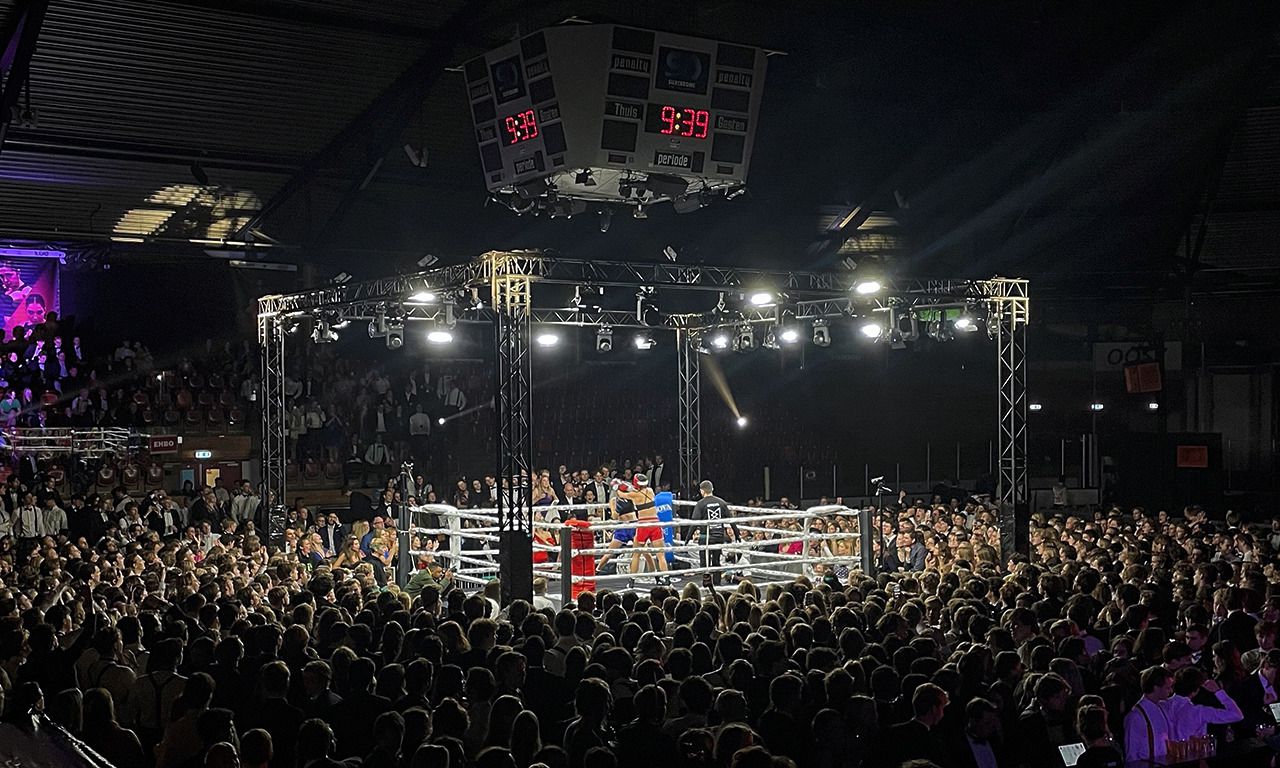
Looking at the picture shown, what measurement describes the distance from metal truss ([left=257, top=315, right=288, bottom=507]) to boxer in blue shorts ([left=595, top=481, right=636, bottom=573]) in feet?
16.5

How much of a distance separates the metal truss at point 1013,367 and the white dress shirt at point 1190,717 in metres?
10.0

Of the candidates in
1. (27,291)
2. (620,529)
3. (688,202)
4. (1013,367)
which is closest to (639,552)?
(620,529)

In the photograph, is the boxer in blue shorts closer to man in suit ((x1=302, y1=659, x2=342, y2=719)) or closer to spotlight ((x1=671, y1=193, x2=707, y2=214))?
spotlight ((x1=671, y1=193, x2=707, y2=214))

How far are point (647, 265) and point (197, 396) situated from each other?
36.8ft

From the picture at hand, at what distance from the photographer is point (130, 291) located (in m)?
24.5

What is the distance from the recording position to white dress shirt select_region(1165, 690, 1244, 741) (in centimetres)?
684

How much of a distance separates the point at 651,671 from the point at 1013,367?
36.8ft

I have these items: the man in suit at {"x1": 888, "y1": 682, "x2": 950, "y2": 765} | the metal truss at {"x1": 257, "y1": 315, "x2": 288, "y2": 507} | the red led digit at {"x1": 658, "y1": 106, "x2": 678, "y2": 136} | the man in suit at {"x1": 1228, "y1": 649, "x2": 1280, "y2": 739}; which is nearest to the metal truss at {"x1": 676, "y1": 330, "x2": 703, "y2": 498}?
the metal truss at {"x1": 257, "y1": 315, "x2": 288, "y2": 507}

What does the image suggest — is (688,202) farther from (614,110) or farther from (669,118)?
(614,110)

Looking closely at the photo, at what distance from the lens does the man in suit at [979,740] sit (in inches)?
247

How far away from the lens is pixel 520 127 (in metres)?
13.3

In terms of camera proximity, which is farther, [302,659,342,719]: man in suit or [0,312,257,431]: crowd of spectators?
[0,312,257,431]: crowd of spectators

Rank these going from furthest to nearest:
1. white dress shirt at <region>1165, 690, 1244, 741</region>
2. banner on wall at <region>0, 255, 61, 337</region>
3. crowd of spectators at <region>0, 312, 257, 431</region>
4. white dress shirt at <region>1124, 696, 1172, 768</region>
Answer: banner on wall at <region>0, 255, 61, 337</region>
crowd of spectators at <region>0, 312, 257, 431</region>
white dress shirt at <region>1165, 690, 1244, 741</region>
white dress shirt at <region>1124, 696, 1172, 768</region>

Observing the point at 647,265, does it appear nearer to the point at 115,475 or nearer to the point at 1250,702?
the point at 1250,702
